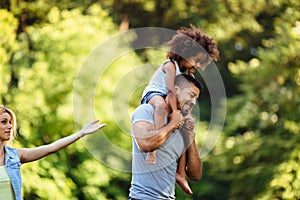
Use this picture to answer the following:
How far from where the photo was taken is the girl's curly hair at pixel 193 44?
4.24 meters

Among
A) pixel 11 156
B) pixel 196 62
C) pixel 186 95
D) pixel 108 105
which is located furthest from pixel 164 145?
pixel 108 105

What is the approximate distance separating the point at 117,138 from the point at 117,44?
5.22 feet

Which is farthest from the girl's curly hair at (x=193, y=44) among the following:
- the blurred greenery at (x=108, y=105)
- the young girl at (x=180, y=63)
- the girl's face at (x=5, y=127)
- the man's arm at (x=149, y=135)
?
the blurred greenery at (x=108, y=105)

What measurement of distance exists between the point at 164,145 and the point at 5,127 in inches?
29.5

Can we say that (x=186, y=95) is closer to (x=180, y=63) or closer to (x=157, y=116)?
(x=157, y=116)

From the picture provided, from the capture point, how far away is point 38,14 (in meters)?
13.0

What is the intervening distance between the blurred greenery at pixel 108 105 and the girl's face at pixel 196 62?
16.5 feet

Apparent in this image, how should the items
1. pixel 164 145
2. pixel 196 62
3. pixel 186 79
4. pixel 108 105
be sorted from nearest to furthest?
pixel 164 145 → pixel 186 79 → pixel 196 62 → pixel 108 105

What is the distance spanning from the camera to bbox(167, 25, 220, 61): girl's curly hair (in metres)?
4.24

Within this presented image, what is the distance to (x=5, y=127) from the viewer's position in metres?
3.83

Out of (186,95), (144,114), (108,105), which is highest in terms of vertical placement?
(108,105)

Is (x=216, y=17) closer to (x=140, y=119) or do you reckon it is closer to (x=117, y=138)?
(x=117, y=138)

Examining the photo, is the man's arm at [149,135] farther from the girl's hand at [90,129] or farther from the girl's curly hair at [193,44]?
the girl's curly hair at [193,44]

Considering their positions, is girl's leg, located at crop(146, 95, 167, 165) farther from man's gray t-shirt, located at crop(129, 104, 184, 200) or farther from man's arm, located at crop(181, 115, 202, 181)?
man's arm, located at crop(181, 115, 202, 181)
